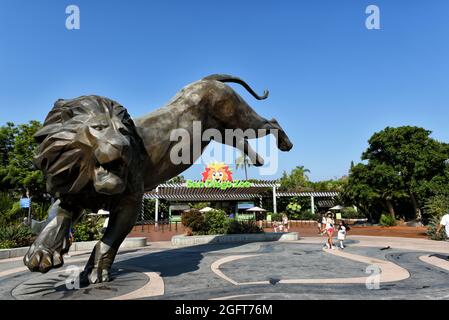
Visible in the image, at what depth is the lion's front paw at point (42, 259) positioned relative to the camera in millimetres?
4016

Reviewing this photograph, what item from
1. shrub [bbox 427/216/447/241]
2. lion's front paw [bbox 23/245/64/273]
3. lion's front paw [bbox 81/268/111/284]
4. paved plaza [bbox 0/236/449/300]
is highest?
lion's front paw [bbox 23/245/64/273]

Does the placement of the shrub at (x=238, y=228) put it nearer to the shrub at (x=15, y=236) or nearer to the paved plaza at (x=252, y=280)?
the paved plaza at (x=252, y=280)

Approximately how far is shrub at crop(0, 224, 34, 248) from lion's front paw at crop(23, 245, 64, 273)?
25.9 ft

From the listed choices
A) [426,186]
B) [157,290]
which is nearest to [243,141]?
[157,290]

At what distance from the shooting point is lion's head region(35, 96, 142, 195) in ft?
13.0

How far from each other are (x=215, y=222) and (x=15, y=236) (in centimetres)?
713

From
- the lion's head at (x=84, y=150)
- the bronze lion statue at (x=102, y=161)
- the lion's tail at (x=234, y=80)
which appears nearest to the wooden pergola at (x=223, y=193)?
the lion's tail at (x=234, y=80)

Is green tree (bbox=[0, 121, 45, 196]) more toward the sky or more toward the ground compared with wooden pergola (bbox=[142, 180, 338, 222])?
more toward the sky

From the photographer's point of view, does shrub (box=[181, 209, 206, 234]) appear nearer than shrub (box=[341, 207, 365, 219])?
Yes

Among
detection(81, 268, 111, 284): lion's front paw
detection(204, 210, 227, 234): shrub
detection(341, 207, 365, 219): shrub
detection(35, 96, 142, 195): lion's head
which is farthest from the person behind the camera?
detection(341, 207, 365, 219): shrub

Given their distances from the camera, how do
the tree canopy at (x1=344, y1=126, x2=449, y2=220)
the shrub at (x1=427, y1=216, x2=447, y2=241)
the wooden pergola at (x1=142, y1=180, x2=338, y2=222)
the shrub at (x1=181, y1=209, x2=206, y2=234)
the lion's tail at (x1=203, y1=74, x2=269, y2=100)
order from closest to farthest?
the lion's tail at (x1=203, y1=74, x2=269, y2=100) < the shrub at (x1=181, y1=209, x2=206, y2=234) < the shrub at (x1=427, y1=216, x2=447, y2=241) < the tree canopy at (x1=344, y1=126, x2=449, y2=220) < the wooden pergola at (x1=142, y1=180, x2=338, y2=222)

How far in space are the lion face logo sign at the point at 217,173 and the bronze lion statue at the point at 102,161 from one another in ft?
101

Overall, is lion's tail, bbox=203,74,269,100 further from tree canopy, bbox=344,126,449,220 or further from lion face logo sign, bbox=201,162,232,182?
lion face logo sign, bbox=201,162,232,182

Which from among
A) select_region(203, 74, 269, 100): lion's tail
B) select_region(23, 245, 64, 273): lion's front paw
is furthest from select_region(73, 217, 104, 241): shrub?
select_region(23, 245, 64, 273): lion's front paw
